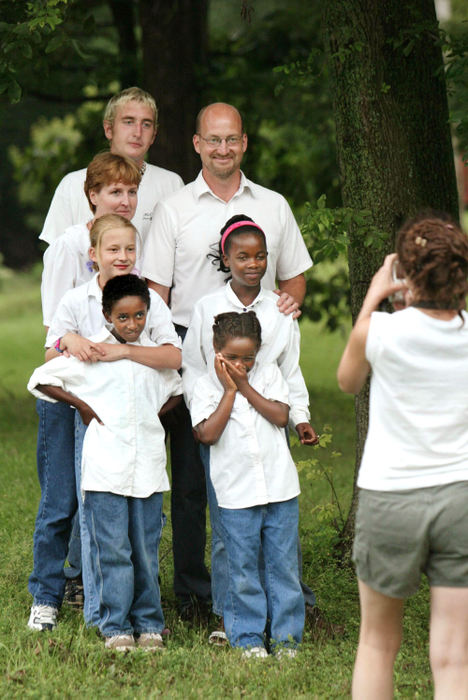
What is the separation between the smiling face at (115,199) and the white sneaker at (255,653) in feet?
6.52

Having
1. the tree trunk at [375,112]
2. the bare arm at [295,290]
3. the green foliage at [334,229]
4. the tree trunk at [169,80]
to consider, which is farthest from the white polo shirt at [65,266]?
the tree trunk at [169,80]

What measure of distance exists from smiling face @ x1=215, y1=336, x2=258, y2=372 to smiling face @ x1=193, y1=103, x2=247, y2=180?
873 mm

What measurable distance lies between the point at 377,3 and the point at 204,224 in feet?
5.69

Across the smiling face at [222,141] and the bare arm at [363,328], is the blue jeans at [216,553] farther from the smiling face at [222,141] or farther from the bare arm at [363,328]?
the bare arm at [363,328]

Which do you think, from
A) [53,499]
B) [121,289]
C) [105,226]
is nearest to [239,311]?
[121,289]

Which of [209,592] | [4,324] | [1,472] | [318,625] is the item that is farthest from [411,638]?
[4,324]

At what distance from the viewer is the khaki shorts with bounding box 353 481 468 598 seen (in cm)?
325

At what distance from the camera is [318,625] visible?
5.08 metres

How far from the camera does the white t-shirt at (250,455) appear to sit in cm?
462

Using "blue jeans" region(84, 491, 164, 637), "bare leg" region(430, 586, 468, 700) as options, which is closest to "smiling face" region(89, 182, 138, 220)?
"blue jeans" region(84, 491, 164, 637)

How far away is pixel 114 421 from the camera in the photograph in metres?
4.54

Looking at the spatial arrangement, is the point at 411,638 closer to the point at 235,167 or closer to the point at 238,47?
the point at 235,167

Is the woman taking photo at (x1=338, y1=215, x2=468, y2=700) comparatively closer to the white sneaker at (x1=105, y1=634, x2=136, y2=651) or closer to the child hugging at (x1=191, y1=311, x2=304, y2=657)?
the child hugging at (x1=191, y1=311, x2=304, y2=657)

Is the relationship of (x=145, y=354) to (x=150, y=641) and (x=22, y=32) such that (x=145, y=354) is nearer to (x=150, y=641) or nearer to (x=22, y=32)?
(x=150, y=641)
